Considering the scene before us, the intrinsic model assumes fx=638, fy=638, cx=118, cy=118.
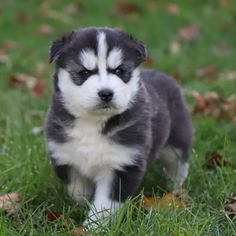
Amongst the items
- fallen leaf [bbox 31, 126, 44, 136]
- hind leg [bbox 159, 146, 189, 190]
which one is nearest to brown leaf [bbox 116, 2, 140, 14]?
fallen leaf [bbox 31, 126, 44, 136]

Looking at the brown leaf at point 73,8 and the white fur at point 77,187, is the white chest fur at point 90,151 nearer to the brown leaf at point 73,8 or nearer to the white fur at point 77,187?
the white fur at point 77,187

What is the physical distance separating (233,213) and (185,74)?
4488mm

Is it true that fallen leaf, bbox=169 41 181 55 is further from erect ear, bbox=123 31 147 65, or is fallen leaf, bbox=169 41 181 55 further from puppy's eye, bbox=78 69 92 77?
puppy's eye, bbox=78 69 92 77

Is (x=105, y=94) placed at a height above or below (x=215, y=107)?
above

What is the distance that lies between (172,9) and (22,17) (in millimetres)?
2593

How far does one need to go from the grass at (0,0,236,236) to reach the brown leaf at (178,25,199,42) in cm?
9

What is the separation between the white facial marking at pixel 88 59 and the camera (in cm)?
392

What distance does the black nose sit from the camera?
3.82 metres

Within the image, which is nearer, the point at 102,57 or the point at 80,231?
the point at 80,231

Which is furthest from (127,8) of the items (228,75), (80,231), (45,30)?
(80,231)

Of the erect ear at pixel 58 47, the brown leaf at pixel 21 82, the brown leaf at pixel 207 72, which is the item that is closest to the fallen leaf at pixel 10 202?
the erect ear at pixel 58 47

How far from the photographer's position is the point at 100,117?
162 inches

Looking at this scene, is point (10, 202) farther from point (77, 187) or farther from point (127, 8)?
point (127, 8)

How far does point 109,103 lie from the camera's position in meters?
3.88
